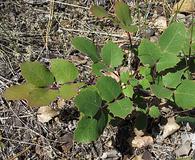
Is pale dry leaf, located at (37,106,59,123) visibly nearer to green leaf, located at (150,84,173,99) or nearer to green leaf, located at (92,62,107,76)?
green leaf, located at (92,62,107,76)

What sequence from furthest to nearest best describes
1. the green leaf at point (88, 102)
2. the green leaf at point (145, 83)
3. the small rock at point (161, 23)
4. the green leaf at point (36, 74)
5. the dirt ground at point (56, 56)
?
the small rock at point (161, 23)
the dirt ground at point (56, 56)
the green leaf at point (145, 83)
the green leaf at point (36, 74)
the green leaf at point (88, 102)

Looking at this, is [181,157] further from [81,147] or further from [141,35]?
[141,35]

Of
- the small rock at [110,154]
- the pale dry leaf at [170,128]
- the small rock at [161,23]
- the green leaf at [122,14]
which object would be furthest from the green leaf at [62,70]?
the small rock at [161,23]

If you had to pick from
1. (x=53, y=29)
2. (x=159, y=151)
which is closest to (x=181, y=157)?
(x=159, y=151)

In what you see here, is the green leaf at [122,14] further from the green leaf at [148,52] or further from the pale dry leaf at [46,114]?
the pale dry leaf at [46,114]

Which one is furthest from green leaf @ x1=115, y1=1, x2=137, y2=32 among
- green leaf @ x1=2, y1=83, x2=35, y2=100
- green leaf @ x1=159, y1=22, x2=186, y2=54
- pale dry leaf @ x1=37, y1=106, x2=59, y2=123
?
pale dry leaf @ x1=37, y1=106, x2=59, y2=123

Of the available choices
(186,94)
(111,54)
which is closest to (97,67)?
(111,54)
